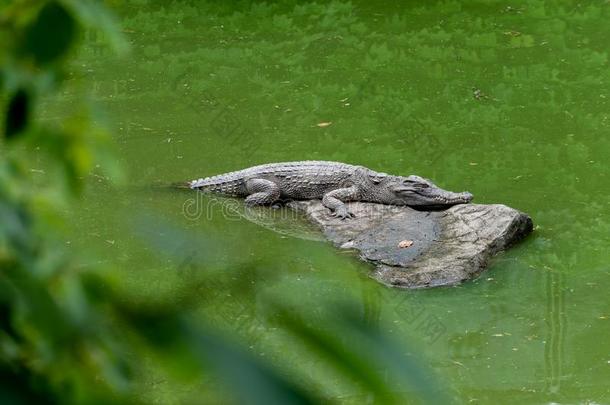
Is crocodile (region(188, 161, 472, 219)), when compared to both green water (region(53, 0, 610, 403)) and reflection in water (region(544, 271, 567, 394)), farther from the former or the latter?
reflection in water (region(544, 271, 567, 394))

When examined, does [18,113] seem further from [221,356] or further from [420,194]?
[420,194]

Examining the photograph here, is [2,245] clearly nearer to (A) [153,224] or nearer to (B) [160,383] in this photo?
(A) [153,224]

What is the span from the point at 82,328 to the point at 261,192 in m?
5.49

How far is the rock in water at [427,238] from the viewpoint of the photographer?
5.17m

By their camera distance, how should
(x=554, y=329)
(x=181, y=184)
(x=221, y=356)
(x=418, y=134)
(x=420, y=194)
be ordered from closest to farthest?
(x=221, y=356) < (x=554, y=329) < (x=420, y=194) < (x=181, y=184) < (x=418, y=134)

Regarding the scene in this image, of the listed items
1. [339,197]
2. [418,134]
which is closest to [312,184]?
[339,197]

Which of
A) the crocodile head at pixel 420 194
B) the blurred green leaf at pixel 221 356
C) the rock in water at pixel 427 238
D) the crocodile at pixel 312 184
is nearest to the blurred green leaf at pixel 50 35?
the blurred green leaf at pixel 221 356

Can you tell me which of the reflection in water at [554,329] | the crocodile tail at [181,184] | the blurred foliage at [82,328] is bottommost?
the reflection in water at [554,329]

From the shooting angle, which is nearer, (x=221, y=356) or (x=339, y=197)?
(x=221, y=356)

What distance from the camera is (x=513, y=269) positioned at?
5.27 metres

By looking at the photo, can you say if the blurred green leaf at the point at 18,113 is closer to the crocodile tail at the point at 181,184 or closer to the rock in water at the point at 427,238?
the rock in water at the point at 427,238

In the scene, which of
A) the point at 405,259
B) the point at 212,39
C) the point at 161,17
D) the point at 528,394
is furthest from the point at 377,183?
the point at 161,17

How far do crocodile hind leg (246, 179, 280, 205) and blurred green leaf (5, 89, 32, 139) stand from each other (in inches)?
210

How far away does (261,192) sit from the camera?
244 inches
